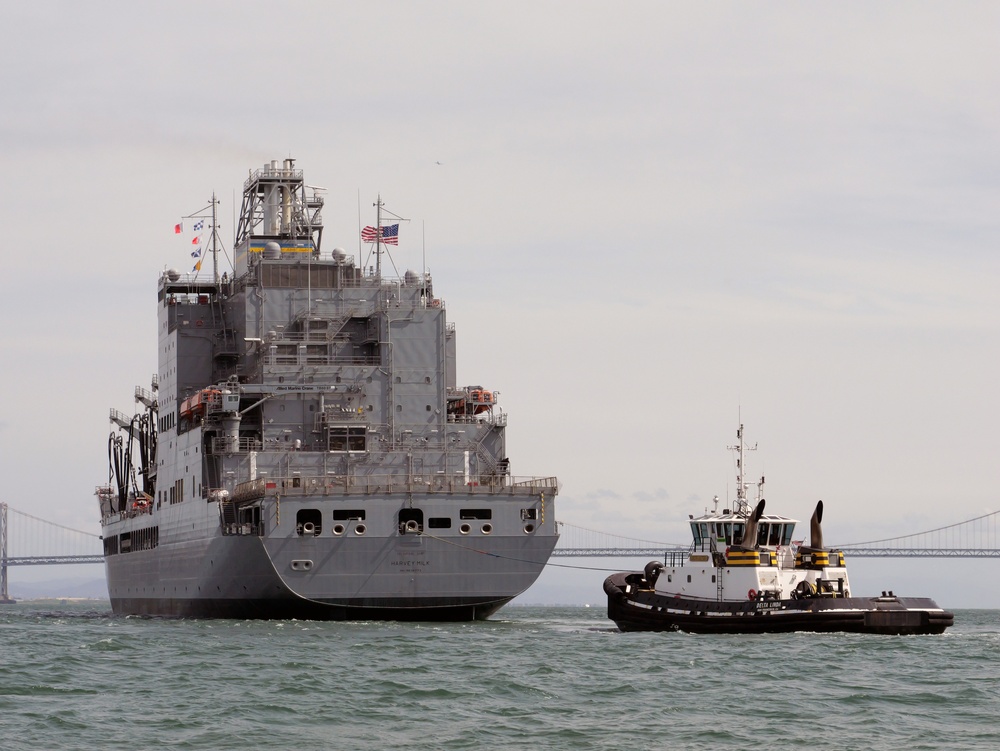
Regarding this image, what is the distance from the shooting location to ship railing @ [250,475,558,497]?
61.5 metres

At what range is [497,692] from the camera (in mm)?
38312

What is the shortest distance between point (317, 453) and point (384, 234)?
40.5 feet

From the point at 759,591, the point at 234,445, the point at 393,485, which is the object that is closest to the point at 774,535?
the point at 759,591

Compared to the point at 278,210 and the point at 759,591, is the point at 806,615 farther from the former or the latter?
the point at 278,210

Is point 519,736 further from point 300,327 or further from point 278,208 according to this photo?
point 278,208

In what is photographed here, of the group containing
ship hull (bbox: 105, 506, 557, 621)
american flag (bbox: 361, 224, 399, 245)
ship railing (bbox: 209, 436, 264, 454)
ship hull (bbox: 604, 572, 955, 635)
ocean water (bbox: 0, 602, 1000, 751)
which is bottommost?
ocean water (bbox: 0, 602, 1000, 751)

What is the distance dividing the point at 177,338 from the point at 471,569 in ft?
69.6

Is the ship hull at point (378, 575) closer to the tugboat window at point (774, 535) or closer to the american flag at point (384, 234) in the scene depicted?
the tugboat window at point (774, 535)

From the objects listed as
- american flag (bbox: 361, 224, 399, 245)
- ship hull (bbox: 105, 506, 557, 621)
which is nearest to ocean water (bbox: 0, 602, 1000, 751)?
ship hull (bbox: 105, 506, 557, 621)

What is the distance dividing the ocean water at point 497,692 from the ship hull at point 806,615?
60 centimetres

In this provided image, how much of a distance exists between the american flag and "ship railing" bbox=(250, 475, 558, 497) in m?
13.2

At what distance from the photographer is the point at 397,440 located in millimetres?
68375

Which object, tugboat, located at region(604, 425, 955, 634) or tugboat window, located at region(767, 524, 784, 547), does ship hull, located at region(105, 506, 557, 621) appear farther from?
tugboat window, located at region(767, 524, 784, 547)

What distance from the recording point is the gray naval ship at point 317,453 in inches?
2419
